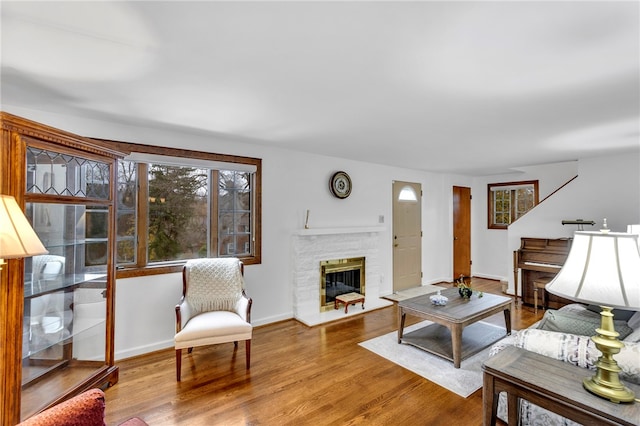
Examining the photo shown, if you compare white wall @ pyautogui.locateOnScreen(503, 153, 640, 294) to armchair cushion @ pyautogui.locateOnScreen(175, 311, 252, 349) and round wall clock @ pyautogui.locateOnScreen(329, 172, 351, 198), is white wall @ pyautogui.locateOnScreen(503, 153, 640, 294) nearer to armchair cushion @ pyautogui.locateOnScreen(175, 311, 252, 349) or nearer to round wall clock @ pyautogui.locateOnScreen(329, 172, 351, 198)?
round wall clock @ pyautogui.locateOnScreen(329, 172, 351, 198)

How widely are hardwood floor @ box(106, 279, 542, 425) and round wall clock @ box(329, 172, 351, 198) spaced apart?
7.07ft

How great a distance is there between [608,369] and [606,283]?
436 mm

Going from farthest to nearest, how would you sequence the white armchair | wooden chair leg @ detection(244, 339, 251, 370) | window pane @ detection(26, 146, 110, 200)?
wooden chair leg @ detection(244, 339, 251, 370) < the white armchair < window pane @ detection(26, 146, 110, 200)

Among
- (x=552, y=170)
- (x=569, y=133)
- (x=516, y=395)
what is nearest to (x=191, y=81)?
(x=516, y=395)

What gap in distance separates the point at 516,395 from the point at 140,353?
3.28m

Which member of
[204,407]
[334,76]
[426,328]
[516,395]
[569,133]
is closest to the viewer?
[516,395]

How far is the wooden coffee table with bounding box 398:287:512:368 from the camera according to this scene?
284 cm

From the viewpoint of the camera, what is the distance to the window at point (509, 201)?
19.8 feet

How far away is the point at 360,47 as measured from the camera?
5.20 feet

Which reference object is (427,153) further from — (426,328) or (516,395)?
(516,395)

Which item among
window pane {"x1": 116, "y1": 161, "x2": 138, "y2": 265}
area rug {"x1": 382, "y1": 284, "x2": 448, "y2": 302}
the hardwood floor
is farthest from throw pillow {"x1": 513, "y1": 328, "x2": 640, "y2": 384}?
window pane {"x1": 116, "y1": 161, "x2": 138, "y2": 265}

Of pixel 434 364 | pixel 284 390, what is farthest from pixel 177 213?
pixel 434 364

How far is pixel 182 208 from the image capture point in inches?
134

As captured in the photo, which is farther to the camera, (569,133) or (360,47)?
(569,133)
